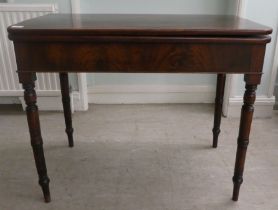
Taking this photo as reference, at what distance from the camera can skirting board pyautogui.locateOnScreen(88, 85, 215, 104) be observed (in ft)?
7.13

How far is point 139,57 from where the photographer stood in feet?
3.21

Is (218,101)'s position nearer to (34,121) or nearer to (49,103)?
(34,121)

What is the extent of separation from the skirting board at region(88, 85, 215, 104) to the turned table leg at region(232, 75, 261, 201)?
1.07 metres

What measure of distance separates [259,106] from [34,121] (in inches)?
59.5

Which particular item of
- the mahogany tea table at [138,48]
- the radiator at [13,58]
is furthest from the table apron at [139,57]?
the radiator at [13,58]

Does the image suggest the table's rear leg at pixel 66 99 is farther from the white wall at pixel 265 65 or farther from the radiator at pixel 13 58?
the white wall at pixel 265 65

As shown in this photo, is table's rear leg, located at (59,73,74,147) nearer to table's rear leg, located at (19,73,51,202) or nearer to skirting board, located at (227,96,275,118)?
table's rear leg, located at (19,73,51,202)

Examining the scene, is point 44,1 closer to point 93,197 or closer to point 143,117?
point 143,117

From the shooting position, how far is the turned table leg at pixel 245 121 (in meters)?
1.02

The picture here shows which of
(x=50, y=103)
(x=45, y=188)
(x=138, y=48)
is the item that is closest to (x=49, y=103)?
(x=50, y=103)

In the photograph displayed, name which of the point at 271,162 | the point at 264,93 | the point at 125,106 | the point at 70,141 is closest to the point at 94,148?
the point at 70,141

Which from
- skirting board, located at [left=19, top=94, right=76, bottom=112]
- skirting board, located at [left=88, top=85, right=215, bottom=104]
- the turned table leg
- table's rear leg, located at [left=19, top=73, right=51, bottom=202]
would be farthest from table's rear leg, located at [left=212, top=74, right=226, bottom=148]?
skirting board, located at [left=19, top=94, right=76, bottom=112]

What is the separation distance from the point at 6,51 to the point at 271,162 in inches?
68.2

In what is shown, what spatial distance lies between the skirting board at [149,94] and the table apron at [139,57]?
1173mm
